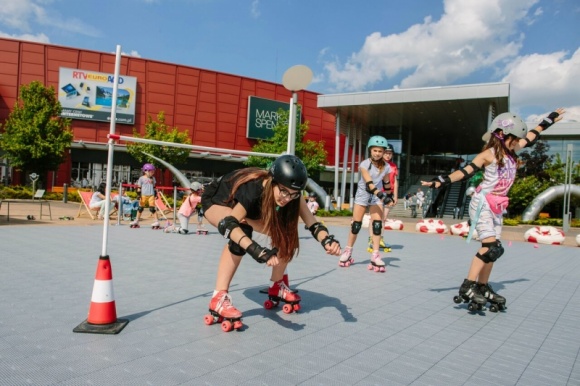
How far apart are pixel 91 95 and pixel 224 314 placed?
40.6m

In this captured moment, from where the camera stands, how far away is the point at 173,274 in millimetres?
5418

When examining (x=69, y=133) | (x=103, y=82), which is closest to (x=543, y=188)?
(x=69, y=133)

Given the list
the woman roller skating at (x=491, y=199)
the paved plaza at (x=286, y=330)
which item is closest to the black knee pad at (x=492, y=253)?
the woman roller skating at (x=491, y=199)

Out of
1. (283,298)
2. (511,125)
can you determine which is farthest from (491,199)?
(283,298)

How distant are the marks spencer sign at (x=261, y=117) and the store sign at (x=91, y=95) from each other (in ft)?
37.5

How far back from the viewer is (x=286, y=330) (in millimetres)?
3410

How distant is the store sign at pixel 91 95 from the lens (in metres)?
38.1

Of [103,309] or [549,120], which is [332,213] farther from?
[103,309]

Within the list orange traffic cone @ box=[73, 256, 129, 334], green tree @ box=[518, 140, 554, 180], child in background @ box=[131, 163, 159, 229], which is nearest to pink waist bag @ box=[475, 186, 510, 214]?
orange traffic cone @ box=[73, 256, 129, 334]

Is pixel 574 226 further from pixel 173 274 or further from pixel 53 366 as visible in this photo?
pixel 53 366

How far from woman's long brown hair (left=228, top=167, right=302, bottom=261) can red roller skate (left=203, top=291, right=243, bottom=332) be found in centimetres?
58

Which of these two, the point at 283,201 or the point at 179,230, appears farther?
the point at 179,230

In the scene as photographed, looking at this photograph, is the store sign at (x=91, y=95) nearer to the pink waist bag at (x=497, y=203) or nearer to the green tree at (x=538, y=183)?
the green tree at (x=538, y=183)

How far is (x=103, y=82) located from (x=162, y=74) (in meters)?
5.35
